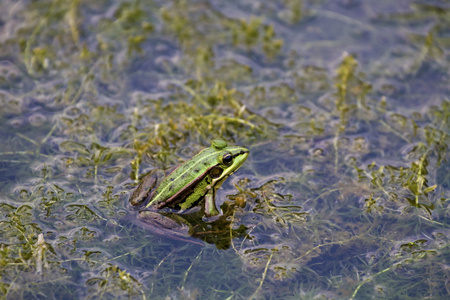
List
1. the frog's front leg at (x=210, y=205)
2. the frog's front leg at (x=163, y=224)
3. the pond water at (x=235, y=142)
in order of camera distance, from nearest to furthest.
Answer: the pond water at (x=235, y=142)
the frog's front leg at (x=163, y=224)
the frog's front leg at (x=210, y=205)

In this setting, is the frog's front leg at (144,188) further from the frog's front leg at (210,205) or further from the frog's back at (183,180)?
the frog's front leg at (210,205)

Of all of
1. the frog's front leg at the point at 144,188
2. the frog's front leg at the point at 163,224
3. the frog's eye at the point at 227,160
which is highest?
the frog's eye at the point at 227,160

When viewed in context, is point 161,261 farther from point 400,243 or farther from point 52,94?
point 52,94

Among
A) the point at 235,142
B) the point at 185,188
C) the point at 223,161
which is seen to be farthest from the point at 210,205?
the point at 235,142

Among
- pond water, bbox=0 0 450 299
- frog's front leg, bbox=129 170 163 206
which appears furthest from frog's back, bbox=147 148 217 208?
pond water, bbox=0 0 450 299

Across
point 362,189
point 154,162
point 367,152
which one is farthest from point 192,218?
point 367,152

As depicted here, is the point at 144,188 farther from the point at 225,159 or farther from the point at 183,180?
the point at 225,159

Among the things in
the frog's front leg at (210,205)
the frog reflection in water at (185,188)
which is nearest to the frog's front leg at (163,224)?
the frog reflection in water at (185,188)
